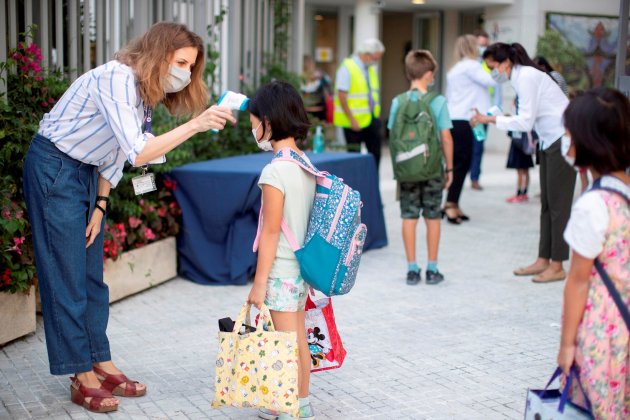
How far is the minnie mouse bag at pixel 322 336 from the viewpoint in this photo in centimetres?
402

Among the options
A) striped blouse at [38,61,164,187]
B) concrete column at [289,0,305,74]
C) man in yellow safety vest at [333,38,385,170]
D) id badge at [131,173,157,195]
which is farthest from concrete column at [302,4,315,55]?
striped blouse at [38,61,164,187]

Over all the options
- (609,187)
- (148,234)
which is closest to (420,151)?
(148,234)

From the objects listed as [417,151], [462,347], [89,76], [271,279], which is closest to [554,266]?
[417,151]

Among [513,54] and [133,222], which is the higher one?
[513,54]

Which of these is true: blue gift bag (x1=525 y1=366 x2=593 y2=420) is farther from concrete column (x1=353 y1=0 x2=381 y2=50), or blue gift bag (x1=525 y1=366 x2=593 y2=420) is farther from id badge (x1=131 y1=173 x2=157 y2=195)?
concrete column (x1=353 y1=0 x2=381 y2=50)

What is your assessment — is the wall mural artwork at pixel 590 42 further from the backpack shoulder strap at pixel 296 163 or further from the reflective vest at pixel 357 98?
the backpack shoulder strap at pixel 296 163

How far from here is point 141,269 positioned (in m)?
6.29

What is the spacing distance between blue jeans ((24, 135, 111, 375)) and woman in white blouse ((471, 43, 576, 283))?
3496 millimetres

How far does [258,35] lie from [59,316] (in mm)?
5871

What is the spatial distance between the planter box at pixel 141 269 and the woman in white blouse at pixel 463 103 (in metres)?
3.67

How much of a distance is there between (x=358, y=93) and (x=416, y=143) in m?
3.67

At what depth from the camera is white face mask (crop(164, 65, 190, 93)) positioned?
392 centimetres

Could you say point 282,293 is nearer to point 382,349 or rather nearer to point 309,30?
point 382,349

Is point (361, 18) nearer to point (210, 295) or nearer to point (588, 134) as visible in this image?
point (210, 295)
